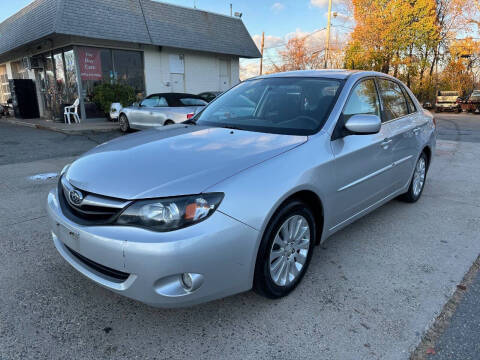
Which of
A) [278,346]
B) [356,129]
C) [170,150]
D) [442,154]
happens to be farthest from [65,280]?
[442,154]

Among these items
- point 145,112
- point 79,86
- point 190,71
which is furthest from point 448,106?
point 79,86

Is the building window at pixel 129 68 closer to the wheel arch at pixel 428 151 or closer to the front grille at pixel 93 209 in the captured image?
the wheel arch at pixel 428 151

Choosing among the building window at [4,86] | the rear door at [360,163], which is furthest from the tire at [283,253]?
the building window at [4,86]

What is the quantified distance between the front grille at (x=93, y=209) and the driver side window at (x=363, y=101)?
1.98m

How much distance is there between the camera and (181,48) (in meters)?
15.6

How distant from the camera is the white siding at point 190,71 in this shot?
15.8 metres

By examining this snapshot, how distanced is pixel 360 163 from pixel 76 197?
7.28 feet

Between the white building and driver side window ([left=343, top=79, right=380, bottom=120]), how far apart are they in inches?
461

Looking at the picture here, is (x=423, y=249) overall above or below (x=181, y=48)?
below

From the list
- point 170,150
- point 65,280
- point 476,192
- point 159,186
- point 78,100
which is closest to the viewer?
point 159,186

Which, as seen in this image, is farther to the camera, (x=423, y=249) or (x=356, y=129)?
(x=423, y=249)

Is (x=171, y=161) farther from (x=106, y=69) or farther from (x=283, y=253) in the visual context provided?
(x=106, y=69)

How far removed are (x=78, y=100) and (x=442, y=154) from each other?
12697 mm

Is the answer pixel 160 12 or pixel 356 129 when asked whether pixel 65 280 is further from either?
pixel 160 12
